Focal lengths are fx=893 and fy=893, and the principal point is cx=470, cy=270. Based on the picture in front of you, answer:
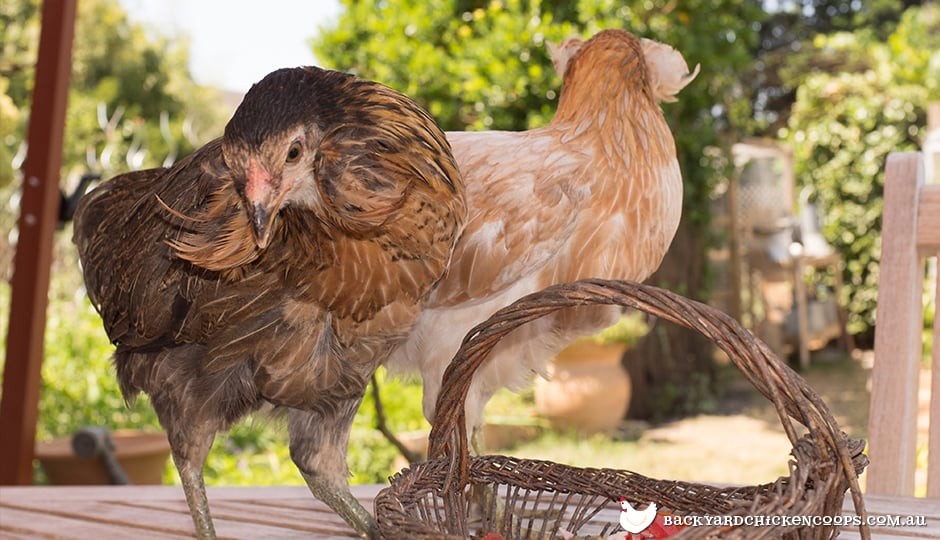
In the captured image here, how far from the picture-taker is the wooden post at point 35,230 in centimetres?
205

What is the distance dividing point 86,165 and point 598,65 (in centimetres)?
267

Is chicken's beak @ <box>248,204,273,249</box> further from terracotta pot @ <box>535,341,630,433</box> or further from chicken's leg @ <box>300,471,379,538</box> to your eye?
terracotta pot @ <box>535,341,630,433</box>

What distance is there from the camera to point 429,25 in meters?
3.46

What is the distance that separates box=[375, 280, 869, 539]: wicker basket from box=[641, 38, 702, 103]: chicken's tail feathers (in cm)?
49

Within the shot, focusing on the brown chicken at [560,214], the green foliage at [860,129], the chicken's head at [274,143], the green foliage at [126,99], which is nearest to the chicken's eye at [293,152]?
the chicken's head at [274,143]

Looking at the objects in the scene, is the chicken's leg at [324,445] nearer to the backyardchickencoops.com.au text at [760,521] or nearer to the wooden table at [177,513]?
the wooden table at [177,513]

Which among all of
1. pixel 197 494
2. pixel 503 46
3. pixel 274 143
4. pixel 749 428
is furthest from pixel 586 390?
pixel 274 143

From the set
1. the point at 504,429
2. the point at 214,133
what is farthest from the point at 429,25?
the point at 504,429

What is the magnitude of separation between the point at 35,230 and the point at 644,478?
1677mm

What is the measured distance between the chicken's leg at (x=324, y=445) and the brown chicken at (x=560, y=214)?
0.13 m

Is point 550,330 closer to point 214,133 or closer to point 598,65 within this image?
point 598,65

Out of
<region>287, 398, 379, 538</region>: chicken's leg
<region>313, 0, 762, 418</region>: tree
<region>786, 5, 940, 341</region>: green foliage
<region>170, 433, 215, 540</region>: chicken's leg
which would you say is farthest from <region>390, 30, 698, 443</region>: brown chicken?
<region>786, 5, 940, 341</region>: green foliage

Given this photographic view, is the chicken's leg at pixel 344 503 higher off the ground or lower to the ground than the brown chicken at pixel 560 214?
lower

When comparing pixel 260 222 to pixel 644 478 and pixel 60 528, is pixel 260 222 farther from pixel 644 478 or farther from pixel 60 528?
→ pixel 60 528
